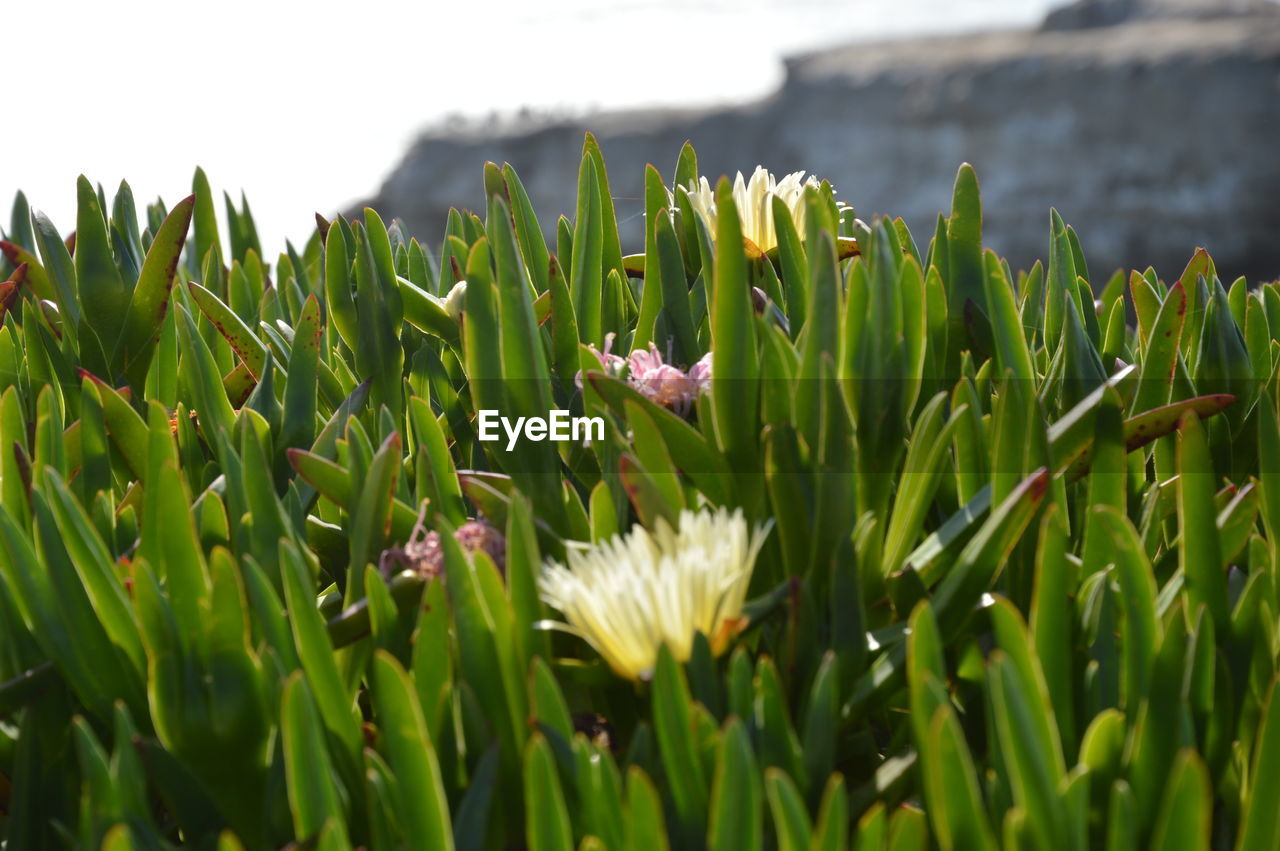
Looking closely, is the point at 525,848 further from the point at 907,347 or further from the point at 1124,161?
the point at 1124,161

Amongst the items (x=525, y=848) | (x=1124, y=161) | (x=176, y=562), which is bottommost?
(x=1124, y=161)

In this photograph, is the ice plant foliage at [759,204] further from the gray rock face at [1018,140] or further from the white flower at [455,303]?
the gray rock face at [1018,140]

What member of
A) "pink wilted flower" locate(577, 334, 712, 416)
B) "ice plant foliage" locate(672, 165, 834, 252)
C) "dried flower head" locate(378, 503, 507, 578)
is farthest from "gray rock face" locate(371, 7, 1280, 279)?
"dried flower head" locate(378, 503, 507, 578)

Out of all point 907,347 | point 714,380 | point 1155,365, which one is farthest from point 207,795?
point 1155,365

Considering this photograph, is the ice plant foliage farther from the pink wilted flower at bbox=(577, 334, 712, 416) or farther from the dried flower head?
the dried flower head

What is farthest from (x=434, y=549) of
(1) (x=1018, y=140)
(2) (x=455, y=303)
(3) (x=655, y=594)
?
(1) (x=1018, y=140)
